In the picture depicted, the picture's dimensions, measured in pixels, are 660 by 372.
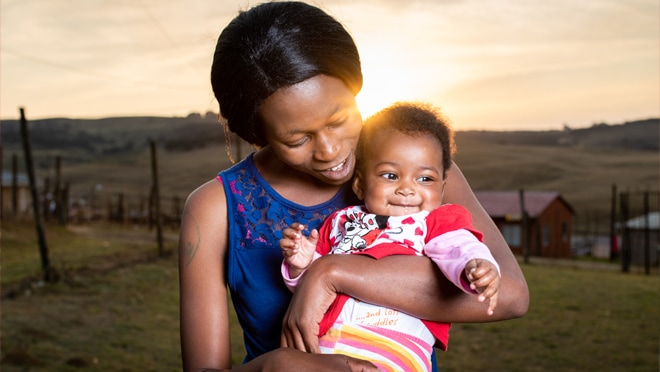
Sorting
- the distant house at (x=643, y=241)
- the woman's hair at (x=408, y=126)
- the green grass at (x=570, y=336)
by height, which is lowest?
the distant house at (x=643, y=241)

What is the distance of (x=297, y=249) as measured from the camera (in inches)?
77.5

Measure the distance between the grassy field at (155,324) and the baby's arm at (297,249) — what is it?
7.59 m

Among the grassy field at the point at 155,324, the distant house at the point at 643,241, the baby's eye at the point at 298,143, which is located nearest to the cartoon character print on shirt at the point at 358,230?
the baby's eye at the point at 298,143

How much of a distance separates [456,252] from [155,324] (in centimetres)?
1071

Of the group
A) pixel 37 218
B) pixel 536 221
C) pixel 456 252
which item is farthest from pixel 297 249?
pixel 536 221

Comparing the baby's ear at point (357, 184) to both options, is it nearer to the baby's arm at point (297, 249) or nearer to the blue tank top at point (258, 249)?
the blue tank top at point (258, 249)

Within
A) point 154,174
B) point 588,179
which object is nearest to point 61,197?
point 154,174

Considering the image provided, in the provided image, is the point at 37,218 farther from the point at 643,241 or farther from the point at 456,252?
the point at 643,241

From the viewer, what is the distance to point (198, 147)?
8012 cm

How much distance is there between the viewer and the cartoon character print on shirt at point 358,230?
200 centimetres

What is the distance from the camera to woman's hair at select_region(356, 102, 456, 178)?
2176 mm

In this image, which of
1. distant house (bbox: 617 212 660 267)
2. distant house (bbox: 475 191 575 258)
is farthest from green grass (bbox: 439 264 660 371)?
distant house (bbox: 475 191 575 258)

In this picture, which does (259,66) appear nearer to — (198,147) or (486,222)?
(486,222)

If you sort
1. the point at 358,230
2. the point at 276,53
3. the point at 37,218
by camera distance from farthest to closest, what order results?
1. the point at 37,218
2. the point at 358,230
3. the point at 276,53
